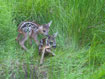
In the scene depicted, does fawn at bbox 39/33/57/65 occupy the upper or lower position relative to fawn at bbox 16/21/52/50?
lower

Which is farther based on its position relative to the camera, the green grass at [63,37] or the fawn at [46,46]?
the fawn at [46,46]

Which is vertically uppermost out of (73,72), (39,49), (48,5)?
(48,5)

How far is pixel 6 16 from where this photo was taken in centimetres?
317

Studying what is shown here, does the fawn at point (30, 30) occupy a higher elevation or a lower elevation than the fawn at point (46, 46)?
higher

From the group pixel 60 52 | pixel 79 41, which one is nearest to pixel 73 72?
pixel 60 52

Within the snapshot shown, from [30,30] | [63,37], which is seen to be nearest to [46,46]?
[30,30]

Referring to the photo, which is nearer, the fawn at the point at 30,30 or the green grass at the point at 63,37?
the green grass at the point at 63,37

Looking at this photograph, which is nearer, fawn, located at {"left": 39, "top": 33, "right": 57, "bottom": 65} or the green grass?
the green grass

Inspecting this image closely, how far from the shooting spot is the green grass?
2.89 meters

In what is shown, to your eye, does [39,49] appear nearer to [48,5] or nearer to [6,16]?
[6,16]

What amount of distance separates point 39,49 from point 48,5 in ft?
2.72

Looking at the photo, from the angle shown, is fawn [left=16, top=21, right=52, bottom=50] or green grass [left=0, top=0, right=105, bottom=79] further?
fawn [left=16, top=21, right=52, bottom=50]

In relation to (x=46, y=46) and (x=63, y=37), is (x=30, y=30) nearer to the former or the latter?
(x=46, y=46)

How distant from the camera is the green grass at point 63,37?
2.89 m
